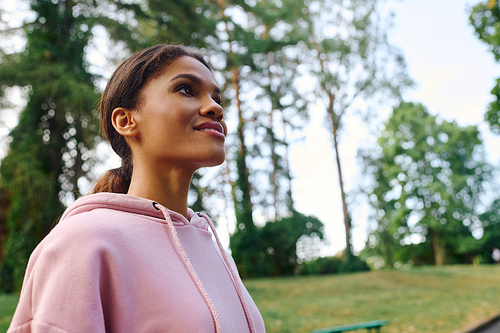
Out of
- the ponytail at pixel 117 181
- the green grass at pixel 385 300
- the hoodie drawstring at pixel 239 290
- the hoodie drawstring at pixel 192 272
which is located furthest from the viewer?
A: the green grass at pixel 385 300

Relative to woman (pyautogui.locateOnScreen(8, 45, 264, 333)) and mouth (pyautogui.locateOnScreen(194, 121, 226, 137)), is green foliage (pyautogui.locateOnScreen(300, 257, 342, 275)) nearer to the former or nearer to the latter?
woman (pyautogui.locateOnScreen(8, 45, 264, 333))

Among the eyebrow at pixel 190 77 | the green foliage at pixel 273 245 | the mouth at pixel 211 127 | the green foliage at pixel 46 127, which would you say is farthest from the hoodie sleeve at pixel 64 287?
the green foliage at pixel 273 245

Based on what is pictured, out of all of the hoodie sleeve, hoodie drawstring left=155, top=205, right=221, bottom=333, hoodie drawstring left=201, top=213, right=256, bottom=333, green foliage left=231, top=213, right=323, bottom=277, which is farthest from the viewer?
green foliage left=231, top=213, right=323, bottom=277

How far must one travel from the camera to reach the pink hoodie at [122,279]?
835 millimetres

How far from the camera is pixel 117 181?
4.80ft

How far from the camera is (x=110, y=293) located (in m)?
0.92

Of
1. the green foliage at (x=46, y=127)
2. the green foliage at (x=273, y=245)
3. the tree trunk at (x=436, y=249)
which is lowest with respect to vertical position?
the tree trunk at (x=436, y=249)

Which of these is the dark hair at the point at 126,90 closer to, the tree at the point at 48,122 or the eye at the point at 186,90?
the eye at the point at 186,90

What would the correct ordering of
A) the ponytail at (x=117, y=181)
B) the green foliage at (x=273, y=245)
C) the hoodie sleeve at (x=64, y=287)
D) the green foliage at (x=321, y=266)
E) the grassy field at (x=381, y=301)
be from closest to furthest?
the hoodie sleeve at (x=64, y=287) < the ponytail at (x=117, y=181) < the grassy field at (x=381, y=301) < the green foliage at (x=273, y=245) < the green foliage at (x=321, y=266)

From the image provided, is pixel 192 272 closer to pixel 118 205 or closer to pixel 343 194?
pixel 118 205

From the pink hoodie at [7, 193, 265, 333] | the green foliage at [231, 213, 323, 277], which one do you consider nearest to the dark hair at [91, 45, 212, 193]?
the pink hoodie at [7, 193, 265, 333]

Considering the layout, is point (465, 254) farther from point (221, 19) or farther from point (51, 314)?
point (51, 314)

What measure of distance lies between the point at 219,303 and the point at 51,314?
Result: 45 centimetres

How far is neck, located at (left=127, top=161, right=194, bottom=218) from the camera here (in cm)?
126
